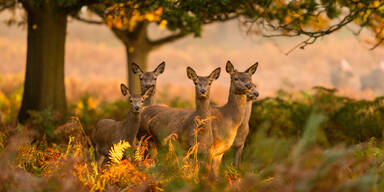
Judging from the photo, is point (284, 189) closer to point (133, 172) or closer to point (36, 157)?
point (133, 172)

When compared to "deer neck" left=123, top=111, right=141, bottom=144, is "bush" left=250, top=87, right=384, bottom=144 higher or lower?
lower

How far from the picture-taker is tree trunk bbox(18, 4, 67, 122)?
12180 mm

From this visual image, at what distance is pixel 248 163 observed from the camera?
20.2 feet

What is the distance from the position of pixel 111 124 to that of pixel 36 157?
1.88 m

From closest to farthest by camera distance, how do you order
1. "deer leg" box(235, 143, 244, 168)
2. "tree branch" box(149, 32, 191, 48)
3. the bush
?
"deer leg" box(235, 143, 244, 168) < the bush < "tree branch" box(149, 32, 191, 48)

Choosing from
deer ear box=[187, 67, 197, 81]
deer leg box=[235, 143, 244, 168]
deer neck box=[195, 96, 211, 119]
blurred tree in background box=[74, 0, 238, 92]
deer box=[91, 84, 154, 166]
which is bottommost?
deer leg box=[235, 143, 244, 168]

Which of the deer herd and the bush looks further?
the bush

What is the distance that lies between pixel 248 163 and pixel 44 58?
790 cm

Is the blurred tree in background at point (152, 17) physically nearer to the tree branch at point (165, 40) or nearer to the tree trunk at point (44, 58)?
the tree branch at point (165, 40)

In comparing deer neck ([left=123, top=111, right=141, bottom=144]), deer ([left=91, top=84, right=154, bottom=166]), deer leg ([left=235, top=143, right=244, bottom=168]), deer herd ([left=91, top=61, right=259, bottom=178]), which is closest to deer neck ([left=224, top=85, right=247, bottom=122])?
deer herd ([left=91, top=61, right=259, bottom=178])

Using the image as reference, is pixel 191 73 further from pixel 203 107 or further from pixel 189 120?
pixel 189 120

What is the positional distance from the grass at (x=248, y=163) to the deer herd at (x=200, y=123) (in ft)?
1.18

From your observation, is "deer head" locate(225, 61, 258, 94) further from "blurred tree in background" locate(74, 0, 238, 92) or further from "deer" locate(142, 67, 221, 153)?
"blurred tree in background" locate(74, 0, 238, 92)

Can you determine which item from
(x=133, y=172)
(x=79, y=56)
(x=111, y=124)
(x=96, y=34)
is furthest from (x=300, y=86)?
(x=96, y=34)
